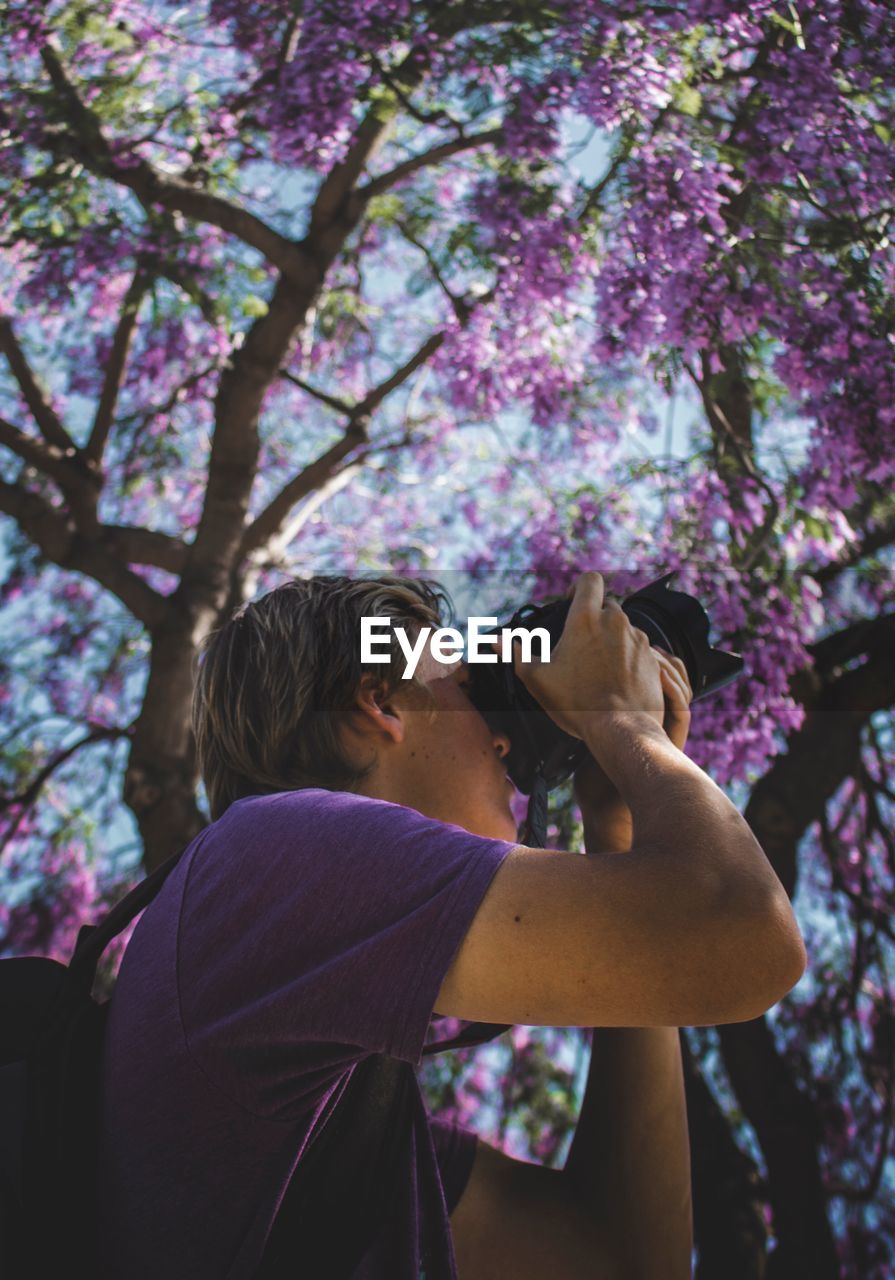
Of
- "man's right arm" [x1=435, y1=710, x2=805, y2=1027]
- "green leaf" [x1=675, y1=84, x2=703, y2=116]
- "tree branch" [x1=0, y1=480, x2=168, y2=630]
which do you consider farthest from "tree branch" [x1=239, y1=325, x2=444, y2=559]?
"man's right arm" [x1=435, y1=710, x2=805, y2=1027]

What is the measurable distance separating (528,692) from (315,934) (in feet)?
1.46

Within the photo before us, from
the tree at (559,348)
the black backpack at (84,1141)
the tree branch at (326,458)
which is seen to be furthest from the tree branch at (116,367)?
the black backpack at (84,1141)

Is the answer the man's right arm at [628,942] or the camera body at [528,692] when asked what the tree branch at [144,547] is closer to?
the camera body at [528,692]

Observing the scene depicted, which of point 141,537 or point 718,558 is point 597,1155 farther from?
point 141,537

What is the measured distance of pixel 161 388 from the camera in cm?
496

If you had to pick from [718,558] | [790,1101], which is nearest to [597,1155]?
[718,558]

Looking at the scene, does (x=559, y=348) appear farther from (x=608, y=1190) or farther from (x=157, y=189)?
(x=608, y=1190)

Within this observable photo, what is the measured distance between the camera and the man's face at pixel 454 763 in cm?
120

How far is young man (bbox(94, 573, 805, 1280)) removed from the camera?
2.61ft

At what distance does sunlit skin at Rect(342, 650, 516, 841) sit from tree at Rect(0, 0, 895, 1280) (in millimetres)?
1549

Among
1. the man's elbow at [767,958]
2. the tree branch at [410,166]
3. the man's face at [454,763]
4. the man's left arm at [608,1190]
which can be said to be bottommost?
the man's left arm at [608,1190]

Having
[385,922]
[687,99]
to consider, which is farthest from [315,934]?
[687,99]

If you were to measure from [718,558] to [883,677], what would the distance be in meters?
0.68

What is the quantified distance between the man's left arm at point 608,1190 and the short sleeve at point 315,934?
1.68 feet
